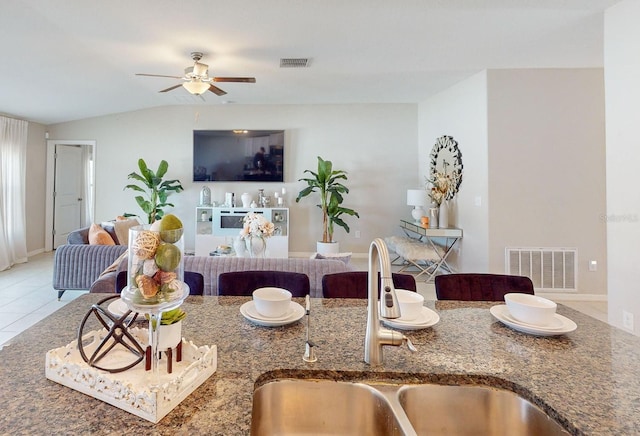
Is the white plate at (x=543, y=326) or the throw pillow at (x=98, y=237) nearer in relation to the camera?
the white plate at (x=543, y=326)

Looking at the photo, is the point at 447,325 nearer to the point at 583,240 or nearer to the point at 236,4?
the point at 236,4

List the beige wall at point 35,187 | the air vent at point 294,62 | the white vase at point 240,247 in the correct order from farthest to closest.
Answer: the beige wall at point 35,187, the air vent at point 294,62, the white vase at point 240,247

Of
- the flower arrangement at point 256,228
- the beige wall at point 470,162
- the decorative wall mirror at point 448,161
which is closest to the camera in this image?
the flower arrangement at point 256,228

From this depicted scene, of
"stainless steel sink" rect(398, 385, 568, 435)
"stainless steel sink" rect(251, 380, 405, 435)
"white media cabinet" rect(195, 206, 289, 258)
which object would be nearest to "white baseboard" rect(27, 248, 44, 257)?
"white media cabinet" rect(195, 206, 289, 258)

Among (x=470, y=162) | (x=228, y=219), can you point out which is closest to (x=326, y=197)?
(x=228, y=219)

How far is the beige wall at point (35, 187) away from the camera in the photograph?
222 inches

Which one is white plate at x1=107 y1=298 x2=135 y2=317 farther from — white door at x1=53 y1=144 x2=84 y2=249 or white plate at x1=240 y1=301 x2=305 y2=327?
white door at x1=53 y1=144 x2=84 y2=249

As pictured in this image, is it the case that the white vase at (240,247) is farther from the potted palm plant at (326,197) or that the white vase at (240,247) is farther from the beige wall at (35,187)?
the beige wall at (35,187)

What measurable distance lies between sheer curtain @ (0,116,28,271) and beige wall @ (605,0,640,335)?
7.34 m

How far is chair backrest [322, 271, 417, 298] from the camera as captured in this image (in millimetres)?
1622

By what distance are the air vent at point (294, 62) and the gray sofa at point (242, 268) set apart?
2409mm

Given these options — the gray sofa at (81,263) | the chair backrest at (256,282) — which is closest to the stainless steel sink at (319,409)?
the chair backrest at (256,282)

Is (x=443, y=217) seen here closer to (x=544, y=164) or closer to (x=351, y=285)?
(x=544, y=164)

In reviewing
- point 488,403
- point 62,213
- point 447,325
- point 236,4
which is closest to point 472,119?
point 236,4
